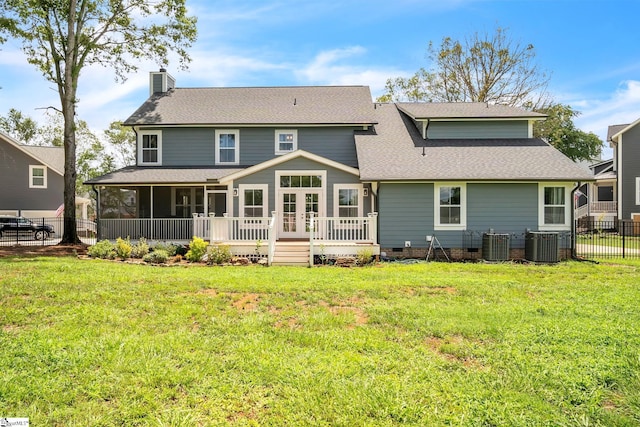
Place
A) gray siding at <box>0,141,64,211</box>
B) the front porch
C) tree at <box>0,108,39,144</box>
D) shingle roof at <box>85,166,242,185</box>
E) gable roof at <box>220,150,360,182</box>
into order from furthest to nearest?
tree at <box>0,108,39,144</box>
gray siding at <box>0,141,64,211</box>
shingle roof at <box>85,166,242,185</box>
gable roof at <box>220,150,360,182</box>
the front porch

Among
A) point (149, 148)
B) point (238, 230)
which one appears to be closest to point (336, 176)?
point (238, 230)

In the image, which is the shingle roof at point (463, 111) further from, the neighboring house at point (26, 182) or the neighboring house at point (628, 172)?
the neighboring house at point (26, 182)

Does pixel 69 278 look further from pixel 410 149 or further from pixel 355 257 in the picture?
pixel 410 149

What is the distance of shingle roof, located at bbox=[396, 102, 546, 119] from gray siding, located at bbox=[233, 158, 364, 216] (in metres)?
5.03

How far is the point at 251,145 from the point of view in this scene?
17.9 m

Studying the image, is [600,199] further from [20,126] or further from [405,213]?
[20,126]

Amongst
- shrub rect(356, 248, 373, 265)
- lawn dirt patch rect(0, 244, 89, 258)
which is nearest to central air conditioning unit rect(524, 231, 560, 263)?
shrub rect(356, 248, 373, 265)

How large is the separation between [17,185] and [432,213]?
28.8m

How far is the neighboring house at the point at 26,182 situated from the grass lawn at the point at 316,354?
23.8 metres

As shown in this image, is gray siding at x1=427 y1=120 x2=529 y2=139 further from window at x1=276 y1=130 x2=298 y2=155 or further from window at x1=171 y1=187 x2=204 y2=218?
window at x1=171 y1=187 x2=204 y2=218

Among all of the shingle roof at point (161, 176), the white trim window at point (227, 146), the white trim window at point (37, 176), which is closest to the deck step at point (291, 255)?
the shingle roof at point (161, 176)

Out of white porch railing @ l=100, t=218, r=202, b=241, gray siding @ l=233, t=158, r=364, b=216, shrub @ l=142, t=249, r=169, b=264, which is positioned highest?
gray siding @ l=233, t=158, r=364, b=216

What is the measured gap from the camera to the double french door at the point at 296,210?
15.4 meters

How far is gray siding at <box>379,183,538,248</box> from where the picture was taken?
47.1 ft
